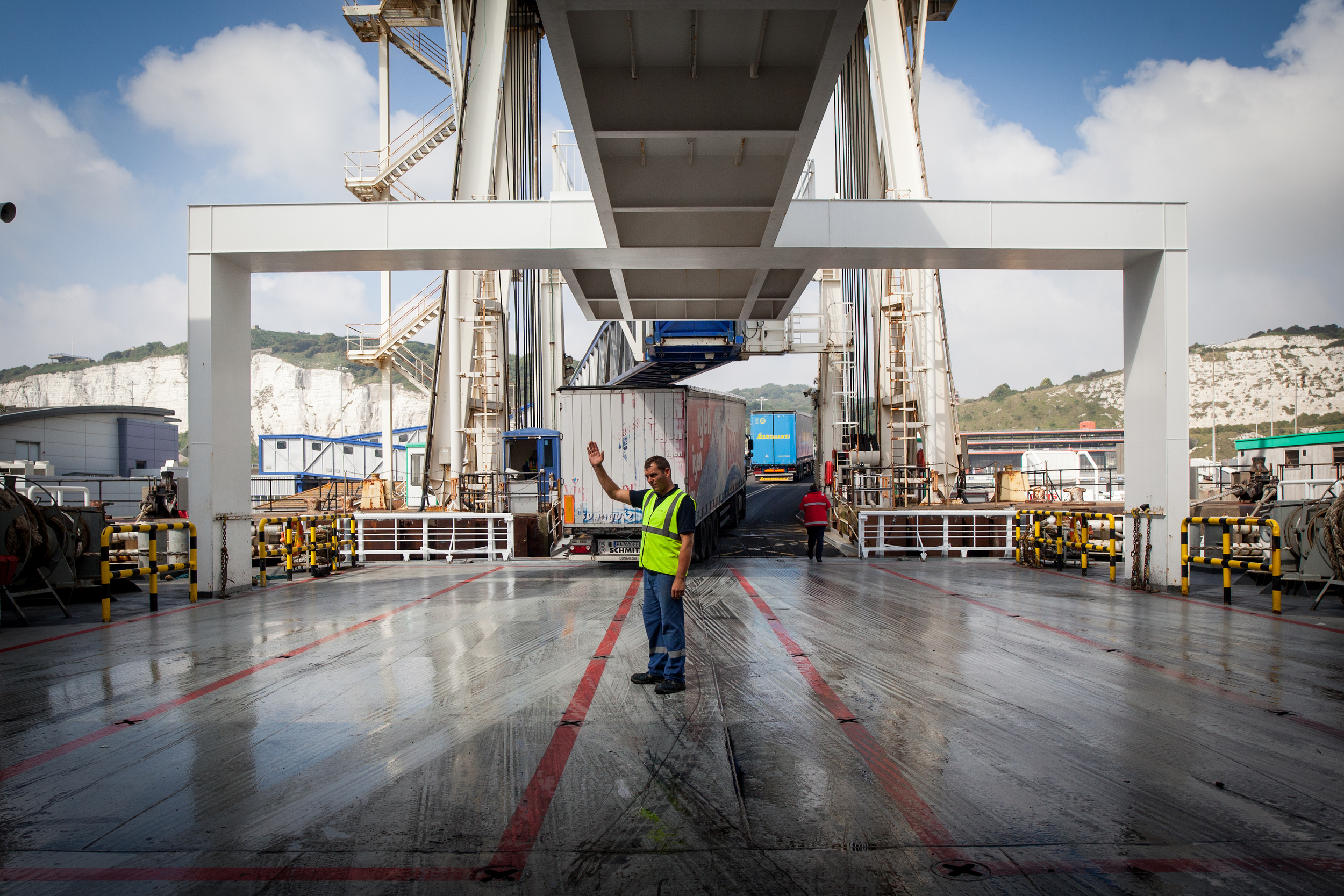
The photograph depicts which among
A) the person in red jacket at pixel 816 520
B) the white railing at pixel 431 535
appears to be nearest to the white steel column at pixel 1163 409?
the person in red jacket at pixel 816 520

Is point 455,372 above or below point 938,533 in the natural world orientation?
above

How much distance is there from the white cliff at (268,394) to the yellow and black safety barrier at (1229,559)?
8769 cm

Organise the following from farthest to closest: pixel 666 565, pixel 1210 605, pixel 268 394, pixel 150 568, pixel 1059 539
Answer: pixel 268 394
pixel 1059 539
pixel 150 568
pixel 1210 605
pixel 666 565

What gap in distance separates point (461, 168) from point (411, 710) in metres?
18.2

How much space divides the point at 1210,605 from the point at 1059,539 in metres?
4.60

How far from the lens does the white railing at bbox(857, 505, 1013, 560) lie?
1816 centimetres

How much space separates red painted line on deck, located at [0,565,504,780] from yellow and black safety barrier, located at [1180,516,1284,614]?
11.8 meters

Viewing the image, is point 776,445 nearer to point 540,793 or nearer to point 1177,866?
point 540,793

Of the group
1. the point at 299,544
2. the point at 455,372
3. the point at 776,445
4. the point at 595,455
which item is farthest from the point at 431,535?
the point at 776,445

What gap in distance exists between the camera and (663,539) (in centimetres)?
645

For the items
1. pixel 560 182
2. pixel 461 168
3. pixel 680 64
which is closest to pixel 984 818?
pixel 680 64

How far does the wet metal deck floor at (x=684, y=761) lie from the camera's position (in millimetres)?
Answer: 3570

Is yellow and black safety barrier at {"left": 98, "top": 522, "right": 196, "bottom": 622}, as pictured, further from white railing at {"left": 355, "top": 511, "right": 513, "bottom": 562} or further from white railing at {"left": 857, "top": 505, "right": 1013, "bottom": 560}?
white railing at {"left": 857, "top": 505, "right": 1013, "bottom": 560}

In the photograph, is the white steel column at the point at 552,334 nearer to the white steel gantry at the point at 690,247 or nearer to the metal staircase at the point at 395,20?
the metal staircase at the point at 395,20
